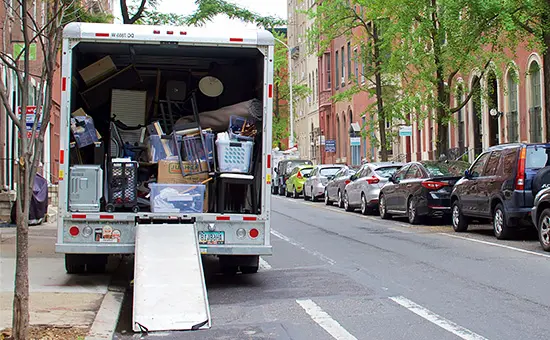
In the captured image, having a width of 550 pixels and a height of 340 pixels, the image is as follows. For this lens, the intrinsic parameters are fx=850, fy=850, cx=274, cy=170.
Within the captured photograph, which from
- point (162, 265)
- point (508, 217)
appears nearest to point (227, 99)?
point (162, 265)

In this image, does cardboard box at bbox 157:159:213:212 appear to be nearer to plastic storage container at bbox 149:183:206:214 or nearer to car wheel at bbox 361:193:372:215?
plastic storage container at bbox 149:183:206:214

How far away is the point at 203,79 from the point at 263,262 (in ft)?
10.3

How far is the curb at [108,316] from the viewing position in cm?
796

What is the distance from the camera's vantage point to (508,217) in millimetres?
15602

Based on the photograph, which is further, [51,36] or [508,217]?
[508,217]

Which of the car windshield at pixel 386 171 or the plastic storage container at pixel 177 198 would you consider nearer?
the plastic storage container at pixel 177 198

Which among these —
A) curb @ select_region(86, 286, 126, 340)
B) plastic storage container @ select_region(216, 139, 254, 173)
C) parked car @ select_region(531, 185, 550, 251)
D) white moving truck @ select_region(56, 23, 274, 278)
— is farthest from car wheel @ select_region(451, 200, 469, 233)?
curb @ select_region(86, 286, 126, 340)

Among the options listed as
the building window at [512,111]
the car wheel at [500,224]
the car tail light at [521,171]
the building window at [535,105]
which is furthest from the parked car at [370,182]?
the car tail light at [521,171]

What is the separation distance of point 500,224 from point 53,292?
910 centimetres

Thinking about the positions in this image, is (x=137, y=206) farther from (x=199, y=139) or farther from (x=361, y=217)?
(x=361, y=217)

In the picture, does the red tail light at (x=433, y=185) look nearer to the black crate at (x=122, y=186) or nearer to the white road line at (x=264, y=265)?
the white road line at (x=264, y=265)

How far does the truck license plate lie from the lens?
10.6 meters

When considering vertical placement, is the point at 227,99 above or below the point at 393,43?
below

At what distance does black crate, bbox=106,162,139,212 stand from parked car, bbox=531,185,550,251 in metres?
6.78
